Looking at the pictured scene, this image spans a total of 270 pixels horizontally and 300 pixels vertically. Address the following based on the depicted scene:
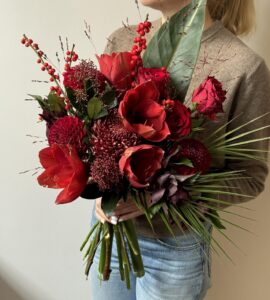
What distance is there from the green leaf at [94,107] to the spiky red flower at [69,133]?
0.8 inches

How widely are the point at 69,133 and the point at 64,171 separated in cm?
6

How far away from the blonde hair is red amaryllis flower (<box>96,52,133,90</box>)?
0.39m

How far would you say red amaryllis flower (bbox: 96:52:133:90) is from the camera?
0.63 metres

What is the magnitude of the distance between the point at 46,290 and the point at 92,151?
1032 mm

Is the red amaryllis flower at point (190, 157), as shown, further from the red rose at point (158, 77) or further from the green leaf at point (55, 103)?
the green leaf at point (55, 103)

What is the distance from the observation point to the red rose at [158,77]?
599 mm

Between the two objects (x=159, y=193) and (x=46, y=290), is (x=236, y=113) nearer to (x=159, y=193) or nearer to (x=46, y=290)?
(x=159, y=193)

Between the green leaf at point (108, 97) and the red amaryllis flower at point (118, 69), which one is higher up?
the red amaryllis flower at point (118, 69)

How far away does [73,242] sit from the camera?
1.36 meters

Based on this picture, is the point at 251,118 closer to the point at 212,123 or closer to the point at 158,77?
the point at 212,123

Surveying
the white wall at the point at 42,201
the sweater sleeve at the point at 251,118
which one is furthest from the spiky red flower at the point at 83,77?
the white wall at the point at 42,201

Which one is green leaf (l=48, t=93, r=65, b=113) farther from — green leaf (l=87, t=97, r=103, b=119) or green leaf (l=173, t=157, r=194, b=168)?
green leaf (l=173, t=157, r=194, b=168)

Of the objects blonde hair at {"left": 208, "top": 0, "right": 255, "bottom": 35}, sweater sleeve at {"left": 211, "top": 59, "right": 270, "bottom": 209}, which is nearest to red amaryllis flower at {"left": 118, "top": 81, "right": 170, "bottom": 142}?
sweater sleeve at {"left": 211, "top": 59, "right": 270, "bottom": 209}

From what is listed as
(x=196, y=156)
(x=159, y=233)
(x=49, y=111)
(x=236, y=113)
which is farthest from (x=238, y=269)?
(x=49, y=111)
